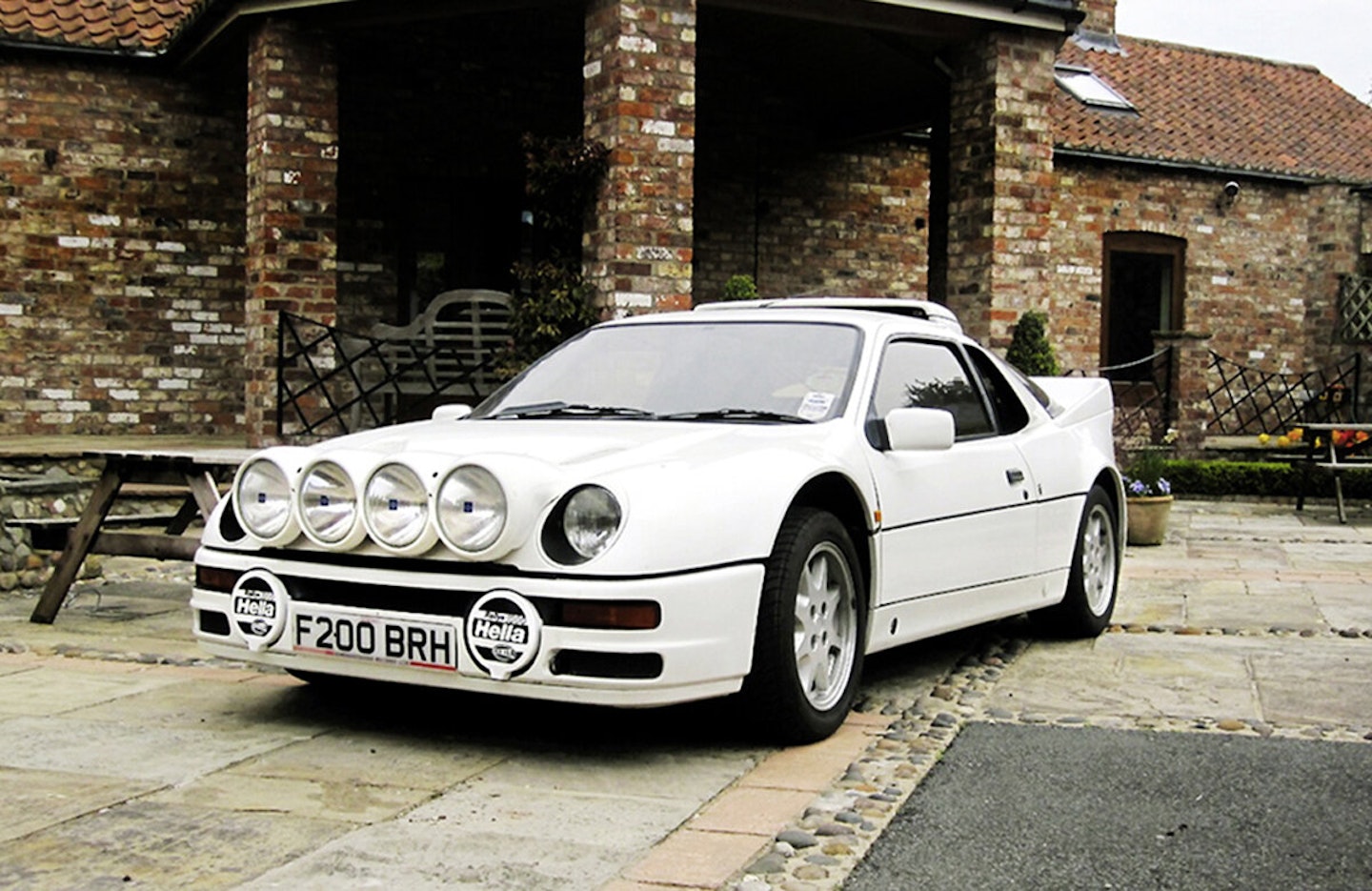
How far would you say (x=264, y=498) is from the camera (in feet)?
15.3

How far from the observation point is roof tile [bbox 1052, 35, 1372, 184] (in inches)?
784

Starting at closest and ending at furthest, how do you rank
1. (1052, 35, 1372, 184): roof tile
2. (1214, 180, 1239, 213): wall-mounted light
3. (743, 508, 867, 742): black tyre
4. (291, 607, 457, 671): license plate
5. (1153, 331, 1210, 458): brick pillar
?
(291, 607, 457, 671): license plate
(743, 508, 867, 742): black tyre
(1153, 331, 1210, 458): brick pillar
(1052, 35, 1372, 184): roof tile
(1214, 180, 1239, 213): wall-mounted light

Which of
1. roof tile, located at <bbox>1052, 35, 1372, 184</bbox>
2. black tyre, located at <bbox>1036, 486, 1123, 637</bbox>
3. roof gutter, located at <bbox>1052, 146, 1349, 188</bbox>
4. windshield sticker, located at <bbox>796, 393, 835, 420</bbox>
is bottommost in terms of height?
black tyre, located at <bbox>1036, 486, 1123, 637</bbox>

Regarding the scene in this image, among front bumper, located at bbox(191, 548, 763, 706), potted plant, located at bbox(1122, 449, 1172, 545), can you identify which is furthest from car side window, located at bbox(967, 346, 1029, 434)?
potted plant, located at bbox(1122, 449, 1172, 545)

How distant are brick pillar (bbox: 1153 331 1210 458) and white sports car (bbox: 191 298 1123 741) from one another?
433 inches

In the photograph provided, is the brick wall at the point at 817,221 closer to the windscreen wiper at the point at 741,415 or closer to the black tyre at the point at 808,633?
the windscreen wiper at the point at 741,415

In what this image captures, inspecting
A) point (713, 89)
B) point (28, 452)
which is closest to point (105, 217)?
point (28, 452)

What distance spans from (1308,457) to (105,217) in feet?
34.8

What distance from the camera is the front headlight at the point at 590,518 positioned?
420 cm

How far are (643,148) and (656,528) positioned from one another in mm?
6757

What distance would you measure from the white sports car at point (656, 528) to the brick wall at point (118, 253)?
8946 millimetres

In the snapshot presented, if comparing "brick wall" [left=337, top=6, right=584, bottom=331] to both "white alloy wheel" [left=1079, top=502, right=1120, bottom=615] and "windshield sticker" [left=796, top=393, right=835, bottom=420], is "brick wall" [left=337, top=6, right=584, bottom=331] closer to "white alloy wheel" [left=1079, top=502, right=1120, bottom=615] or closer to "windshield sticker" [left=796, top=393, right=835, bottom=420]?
"white alloy wheel" [left=1079, top=502, right=1120, bottom=615]

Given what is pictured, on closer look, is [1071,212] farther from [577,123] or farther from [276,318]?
[276,318]

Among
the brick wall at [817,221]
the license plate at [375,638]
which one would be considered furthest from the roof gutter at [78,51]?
the license plate at [375,638]
